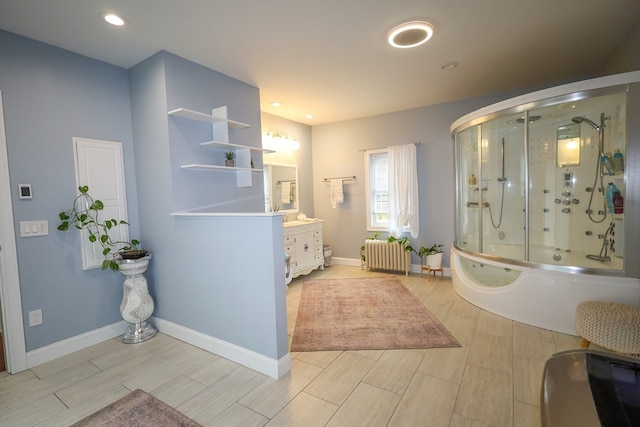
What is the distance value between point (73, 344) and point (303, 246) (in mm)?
2700

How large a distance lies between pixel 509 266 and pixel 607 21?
85.7 inches

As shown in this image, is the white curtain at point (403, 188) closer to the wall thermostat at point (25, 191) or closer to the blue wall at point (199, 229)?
the blue wall at point (199, 229)

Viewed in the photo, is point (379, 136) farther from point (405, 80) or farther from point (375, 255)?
point (375, 255)

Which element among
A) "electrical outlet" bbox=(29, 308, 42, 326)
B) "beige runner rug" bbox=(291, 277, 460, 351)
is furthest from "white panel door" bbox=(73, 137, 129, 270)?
"beige runner rug" bbox=(291, 277, 460, 351)

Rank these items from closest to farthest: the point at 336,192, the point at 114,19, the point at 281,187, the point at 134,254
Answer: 1. the point at 114,19
2. the point at 134,254
3. the point at 281,187
4. the point at 336,192

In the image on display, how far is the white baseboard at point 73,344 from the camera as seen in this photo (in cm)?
232

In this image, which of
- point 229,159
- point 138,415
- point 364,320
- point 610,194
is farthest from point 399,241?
point 138,415

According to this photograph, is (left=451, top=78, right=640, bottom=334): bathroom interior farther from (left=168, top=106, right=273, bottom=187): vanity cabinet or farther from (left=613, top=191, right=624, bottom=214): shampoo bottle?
(left=168, top=106, right=273, bottom=187): vanity cabinet

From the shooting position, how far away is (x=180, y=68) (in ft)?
8.73

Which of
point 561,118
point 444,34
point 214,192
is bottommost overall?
point 214,192

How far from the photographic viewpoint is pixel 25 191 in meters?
2.29

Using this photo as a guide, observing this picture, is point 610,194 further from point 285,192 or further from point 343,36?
point 285,192

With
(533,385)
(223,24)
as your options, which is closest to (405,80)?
(223,24)

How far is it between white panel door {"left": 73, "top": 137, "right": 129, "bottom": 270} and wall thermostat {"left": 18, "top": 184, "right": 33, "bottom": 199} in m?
0.31
